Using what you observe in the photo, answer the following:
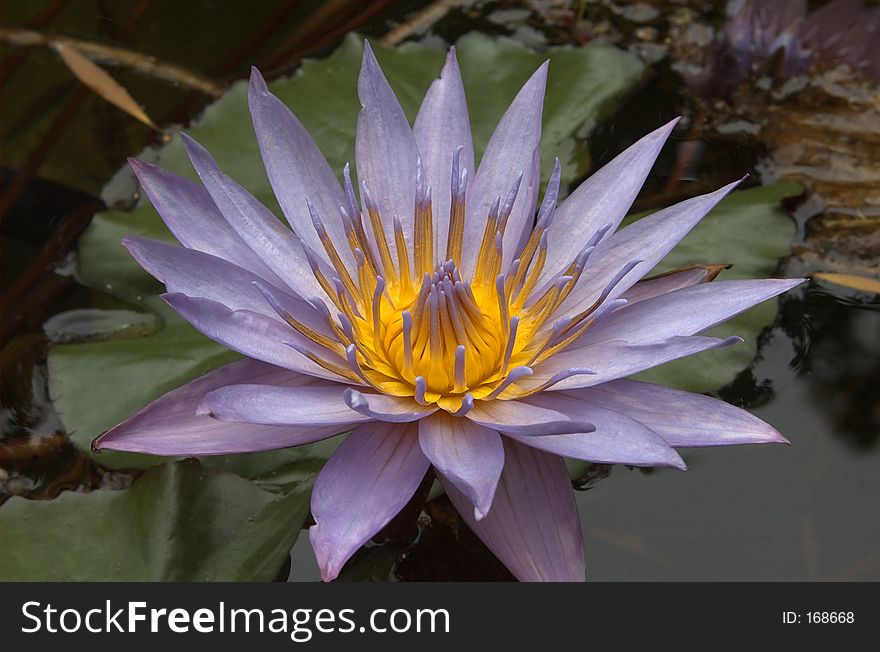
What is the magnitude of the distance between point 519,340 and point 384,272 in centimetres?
36

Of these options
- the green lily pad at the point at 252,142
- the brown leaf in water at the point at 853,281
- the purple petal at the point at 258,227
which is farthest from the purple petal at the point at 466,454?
the brown leaf in water at the point at 853,281

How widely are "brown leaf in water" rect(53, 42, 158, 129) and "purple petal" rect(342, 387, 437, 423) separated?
1.86 m

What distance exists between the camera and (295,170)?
2023 millimetres

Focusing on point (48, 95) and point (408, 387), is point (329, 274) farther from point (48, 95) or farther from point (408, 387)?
point (48, 95)

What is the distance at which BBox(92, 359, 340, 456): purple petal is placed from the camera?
174cm

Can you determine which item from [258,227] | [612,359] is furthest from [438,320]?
[258,227]

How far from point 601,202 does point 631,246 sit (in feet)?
0.45

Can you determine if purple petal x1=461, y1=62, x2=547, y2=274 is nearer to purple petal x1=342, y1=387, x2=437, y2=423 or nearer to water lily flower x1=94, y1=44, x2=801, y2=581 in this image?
water lily flower x1=94, y1=44, x2=801, y2=581

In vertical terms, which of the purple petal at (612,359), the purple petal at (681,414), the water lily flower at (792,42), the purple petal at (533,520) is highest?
the water lily flower at (792,42)

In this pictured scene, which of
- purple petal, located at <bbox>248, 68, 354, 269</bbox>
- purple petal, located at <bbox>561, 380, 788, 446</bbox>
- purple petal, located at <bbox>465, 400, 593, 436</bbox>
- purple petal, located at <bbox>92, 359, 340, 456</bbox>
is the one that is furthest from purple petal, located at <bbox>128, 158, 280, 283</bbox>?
purple petal, located at <bbox>561, 380, 788, 446</bbox>

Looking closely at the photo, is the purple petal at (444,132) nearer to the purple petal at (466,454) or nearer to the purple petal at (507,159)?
the purple petal at (507,159)

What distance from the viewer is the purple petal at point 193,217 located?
190 centimetres

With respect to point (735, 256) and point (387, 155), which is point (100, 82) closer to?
point (387, 155)

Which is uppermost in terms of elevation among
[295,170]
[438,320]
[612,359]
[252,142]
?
[252,142]
